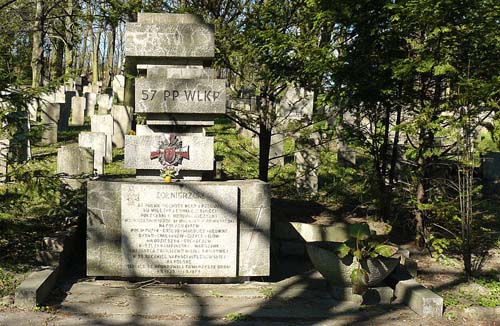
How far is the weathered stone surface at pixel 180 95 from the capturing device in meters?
6.88

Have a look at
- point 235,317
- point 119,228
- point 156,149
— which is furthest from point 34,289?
point 156,149

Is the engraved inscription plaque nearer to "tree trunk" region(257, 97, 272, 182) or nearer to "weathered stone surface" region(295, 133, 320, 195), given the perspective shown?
"tree trunk" region(257, 97, 272, 182)

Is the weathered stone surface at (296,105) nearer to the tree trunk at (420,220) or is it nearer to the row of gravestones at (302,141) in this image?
the row of gravestones at (302,141)

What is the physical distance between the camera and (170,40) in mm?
6996

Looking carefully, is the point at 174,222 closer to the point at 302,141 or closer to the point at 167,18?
the point at 167,18

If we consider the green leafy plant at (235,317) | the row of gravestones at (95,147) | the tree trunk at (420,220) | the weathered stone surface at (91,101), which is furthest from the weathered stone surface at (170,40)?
the weathered stone surface at (91,101)

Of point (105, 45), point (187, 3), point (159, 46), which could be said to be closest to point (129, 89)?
point (187, 3)

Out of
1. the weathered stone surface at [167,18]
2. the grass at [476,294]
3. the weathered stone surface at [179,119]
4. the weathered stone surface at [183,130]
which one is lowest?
the grass at [476,294]

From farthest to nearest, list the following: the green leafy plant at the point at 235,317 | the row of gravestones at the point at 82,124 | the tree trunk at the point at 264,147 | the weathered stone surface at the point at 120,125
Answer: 1. the weathered stone surface at the point at 120,125
2. the row of gravestones at the point at 82,124
3. the tree trunk at the point at 264,147
4. the green leafy plant at the point at 235,317

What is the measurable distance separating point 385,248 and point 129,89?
1450cm

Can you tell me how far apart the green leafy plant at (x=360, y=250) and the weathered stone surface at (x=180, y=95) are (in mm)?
2303

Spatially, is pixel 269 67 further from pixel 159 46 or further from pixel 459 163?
pixel 459 163

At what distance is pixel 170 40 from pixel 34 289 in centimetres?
343

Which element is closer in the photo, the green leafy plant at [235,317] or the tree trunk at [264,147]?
the green leafy plant at [235,317]
